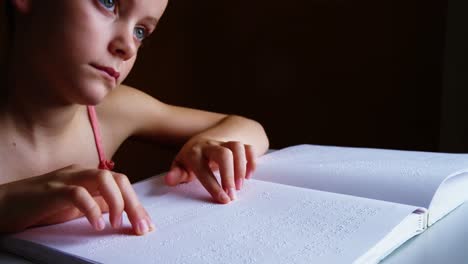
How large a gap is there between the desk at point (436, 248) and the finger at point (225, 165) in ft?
0.56

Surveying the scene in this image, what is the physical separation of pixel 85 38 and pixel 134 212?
0.18m

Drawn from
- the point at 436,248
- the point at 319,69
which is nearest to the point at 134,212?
the point at 436,248

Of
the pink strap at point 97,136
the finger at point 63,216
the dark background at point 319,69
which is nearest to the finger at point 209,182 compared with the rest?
the finger at point 63,216

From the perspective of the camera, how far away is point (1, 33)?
0.58 metres

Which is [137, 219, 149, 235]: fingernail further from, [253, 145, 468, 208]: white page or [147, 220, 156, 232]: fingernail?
[253, 145, 468, 208]: white page

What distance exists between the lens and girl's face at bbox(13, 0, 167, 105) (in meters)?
0.49

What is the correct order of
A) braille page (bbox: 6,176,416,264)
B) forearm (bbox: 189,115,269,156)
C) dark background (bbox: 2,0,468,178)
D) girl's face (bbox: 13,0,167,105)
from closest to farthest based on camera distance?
braille page (bbox: 6,176,416,264) → girl's face (bbox: 13,0,167,105) → forearm (bbox: 189,115,269,156) → dark background (bbox: 2,0,468,178)

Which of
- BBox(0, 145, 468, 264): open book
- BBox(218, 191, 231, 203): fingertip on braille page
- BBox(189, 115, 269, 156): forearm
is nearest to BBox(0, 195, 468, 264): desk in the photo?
BBox(0, 145, 468, 264): open book

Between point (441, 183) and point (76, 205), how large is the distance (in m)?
0.34

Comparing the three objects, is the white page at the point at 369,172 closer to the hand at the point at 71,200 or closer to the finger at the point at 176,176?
the finger at the point at 176,176

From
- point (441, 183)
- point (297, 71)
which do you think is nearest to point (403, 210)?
point (441, 183)

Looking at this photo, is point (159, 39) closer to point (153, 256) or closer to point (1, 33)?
point (1, 33)

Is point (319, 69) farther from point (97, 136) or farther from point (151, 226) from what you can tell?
point (151, 226)

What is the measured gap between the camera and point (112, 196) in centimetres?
42
